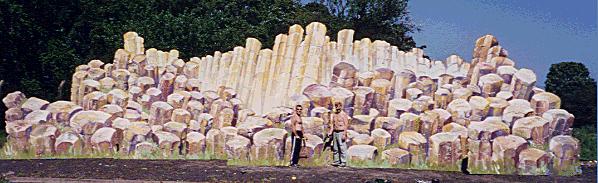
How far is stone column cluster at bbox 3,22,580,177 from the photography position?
866 centimetres

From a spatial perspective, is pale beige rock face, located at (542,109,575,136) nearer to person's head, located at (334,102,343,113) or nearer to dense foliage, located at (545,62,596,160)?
dense foliage, located at (545,62,596,160)

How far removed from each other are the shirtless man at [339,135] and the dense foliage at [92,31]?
121 centimetres

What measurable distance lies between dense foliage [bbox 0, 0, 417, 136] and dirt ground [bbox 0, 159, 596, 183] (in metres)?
0.87

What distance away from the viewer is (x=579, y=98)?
336 inches

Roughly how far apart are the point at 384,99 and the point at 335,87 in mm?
543

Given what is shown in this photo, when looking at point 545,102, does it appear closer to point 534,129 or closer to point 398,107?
point 534,129

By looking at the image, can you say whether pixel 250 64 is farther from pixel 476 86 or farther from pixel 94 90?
pixel 476 86

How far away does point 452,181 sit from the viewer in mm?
8523

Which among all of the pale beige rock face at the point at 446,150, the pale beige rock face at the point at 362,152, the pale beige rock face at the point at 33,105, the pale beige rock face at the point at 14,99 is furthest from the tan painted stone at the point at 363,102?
the pale beige rock face at the point at 14,99

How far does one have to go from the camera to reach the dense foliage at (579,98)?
839 cm

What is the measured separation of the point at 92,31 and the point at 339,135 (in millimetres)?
3118

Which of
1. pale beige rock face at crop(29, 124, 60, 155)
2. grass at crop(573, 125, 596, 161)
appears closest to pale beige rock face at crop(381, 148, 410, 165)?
grass at crop(573, 125, 596, 161)

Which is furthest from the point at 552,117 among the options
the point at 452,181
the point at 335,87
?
the point at 335,87

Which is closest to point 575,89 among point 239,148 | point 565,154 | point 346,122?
point 565,154
